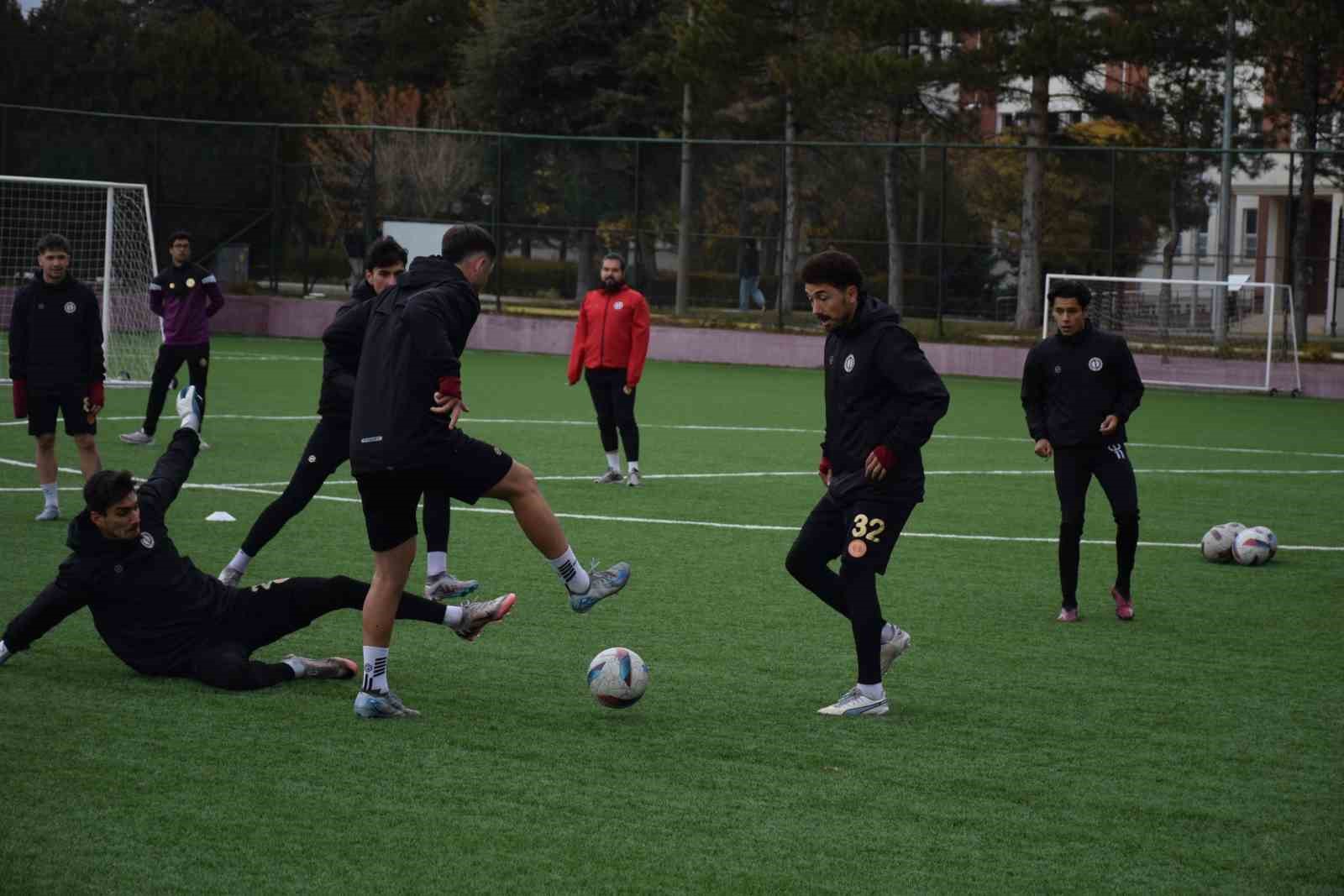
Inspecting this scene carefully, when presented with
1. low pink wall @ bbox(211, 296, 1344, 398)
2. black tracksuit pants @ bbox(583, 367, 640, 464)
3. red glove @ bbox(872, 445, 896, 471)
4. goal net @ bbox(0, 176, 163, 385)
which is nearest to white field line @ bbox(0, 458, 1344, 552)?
black tracksuit pants @ bbox(583, 367, 640, 464)

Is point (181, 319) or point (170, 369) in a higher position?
point (181, 319)

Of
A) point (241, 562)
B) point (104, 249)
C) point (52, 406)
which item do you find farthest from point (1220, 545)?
point (104, 249)

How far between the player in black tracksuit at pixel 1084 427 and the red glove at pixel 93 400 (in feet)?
22.0

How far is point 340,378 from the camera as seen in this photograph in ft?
32.7

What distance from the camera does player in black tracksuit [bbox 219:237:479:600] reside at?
32.7 ft

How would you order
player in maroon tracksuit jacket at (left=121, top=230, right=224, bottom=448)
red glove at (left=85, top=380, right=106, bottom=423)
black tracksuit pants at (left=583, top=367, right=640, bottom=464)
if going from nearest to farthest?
red glove at (left=85, top=380, right=106, bottom=423) < black tracksuit pants at (left=583, top=367, right=640, bottom=464) < player in maroon tracksuit jacket at (left=121, top=230, right=224, bottom=448)

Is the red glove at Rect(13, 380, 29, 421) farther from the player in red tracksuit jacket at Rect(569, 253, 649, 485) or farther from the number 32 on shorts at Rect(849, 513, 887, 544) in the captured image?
the number 32 on shorts at Rect(849, 513, 887, 544)

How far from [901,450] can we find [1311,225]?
23991 mm

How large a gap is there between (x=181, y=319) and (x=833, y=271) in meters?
12.2

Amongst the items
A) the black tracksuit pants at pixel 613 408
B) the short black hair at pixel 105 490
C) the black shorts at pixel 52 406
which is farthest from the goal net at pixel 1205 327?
the short black hair at pixel 105 490

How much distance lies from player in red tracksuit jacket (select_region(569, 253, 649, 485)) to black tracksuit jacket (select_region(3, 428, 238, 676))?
25.3 ft

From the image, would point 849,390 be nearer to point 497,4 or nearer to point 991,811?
point 991,811

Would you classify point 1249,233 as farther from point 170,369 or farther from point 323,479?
point 323,479

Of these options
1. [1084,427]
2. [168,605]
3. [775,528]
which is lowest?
[775,528]
